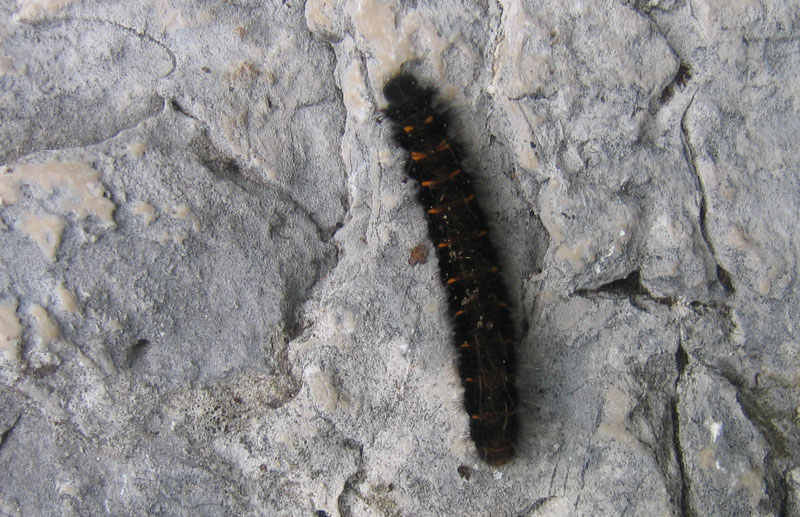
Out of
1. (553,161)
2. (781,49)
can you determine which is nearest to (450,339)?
(553,161)

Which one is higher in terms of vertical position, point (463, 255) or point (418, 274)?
point (463, 255)

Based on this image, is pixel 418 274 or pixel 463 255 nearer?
pixel 463 255

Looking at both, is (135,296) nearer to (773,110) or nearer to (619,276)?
(619,276)
